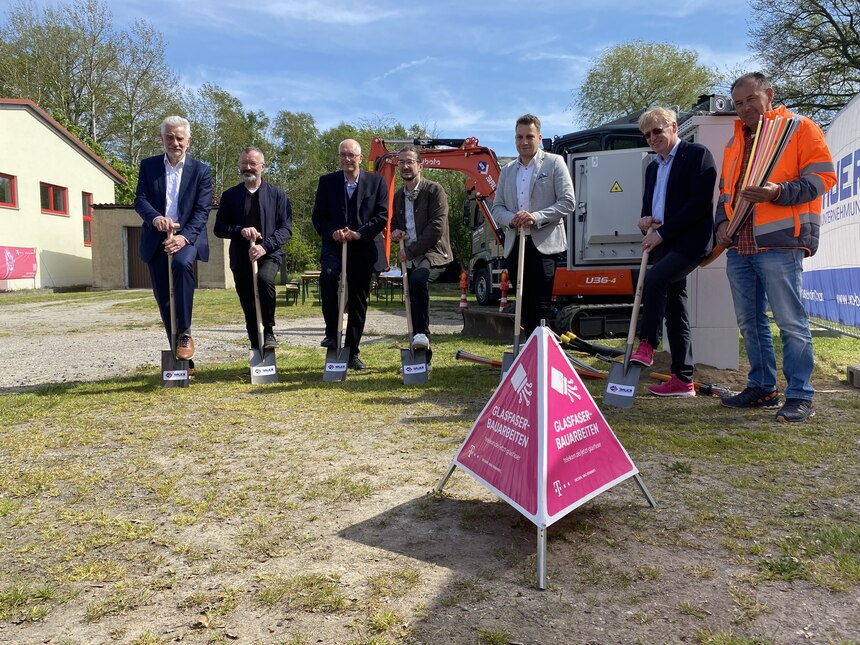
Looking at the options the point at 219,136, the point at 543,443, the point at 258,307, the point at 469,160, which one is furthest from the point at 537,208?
the point at 219,136

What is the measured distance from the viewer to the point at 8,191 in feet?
79.0

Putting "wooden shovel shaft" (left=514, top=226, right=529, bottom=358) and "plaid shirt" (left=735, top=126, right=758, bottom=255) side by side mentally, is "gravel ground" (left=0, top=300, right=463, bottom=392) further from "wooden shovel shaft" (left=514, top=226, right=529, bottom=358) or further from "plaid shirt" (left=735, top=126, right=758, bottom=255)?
"plaid shirt" (left=735, top=126, right=758, bottom=255)

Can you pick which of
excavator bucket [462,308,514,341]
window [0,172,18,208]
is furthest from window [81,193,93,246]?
excavator bucket [462,308,514,341]

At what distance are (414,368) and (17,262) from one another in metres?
23.6

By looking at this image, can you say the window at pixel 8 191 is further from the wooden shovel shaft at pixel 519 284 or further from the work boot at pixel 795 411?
the work boot at pixel 795 411

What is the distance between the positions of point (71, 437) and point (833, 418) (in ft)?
16.1

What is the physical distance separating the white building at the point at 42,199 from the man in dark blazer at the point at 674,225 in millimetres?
24493

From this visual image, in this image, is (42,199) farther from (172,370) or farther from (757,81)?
(757,81)

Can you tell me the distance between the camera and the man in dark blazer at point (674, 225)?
4.86m

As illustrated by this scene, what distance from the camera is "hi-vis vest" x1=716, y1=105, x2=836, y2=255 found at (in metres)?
4.18

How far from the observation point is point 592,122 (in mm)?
38906

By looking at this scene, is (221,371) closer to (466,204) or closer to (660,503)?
(660,503)

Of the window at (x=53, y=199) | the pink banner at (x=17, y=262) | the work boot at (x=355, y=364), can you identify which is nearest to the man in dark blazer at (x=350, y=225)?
the work boot at (x=355, y=364)

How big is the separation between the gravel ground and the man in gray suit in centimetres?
359
